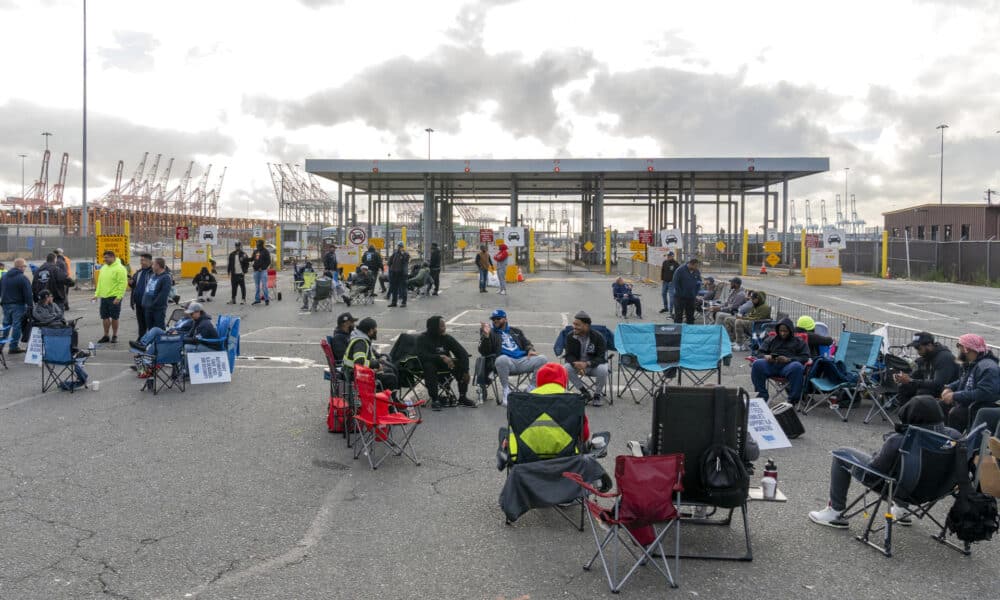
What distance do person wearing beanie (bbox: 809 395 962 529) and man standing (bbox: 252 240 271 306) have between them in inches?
716

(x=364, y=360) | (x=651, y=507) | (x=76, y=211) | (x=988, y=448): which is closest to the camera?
(x=651, y=507)

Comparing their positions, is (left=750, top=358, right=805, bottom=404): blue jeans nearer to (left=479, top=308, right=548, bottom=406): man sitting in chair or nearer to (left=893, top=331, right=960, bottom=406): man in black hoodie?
(left=893, top=331, right=960, bottom=406): man in black hoodie

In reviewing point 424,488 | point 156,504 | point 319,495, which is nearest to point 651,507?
point 424,488

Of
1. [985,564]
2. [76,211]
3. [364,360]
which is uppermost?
[76,211]

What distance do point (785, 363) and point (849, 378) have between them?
0.73 m

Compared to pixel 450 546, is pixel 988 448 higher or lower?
higher

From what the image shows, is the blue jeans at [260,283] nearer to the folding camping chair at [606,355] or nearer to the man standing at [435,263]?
the man standing at [435,263]

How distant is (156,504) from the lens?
6020 mm

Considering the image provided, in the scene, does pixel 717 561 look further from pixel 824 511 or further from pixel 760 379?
pixel 760 379

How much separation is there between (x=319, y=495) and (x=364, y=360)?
207cm

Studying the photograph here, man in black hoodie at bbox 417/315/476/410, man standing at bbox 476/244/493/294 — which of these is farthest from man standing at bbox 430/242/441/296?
man in black hoodie at bbox 417/315/476/410

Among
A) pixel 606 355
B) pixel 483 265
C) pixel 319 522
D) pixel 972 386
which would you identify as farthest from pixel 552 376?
pixel 483 265

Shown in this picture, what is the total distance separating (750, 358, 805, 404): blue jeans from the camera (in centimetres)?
933

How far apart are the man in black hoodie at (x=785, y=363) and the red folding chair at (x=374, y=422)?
14.7 feet
